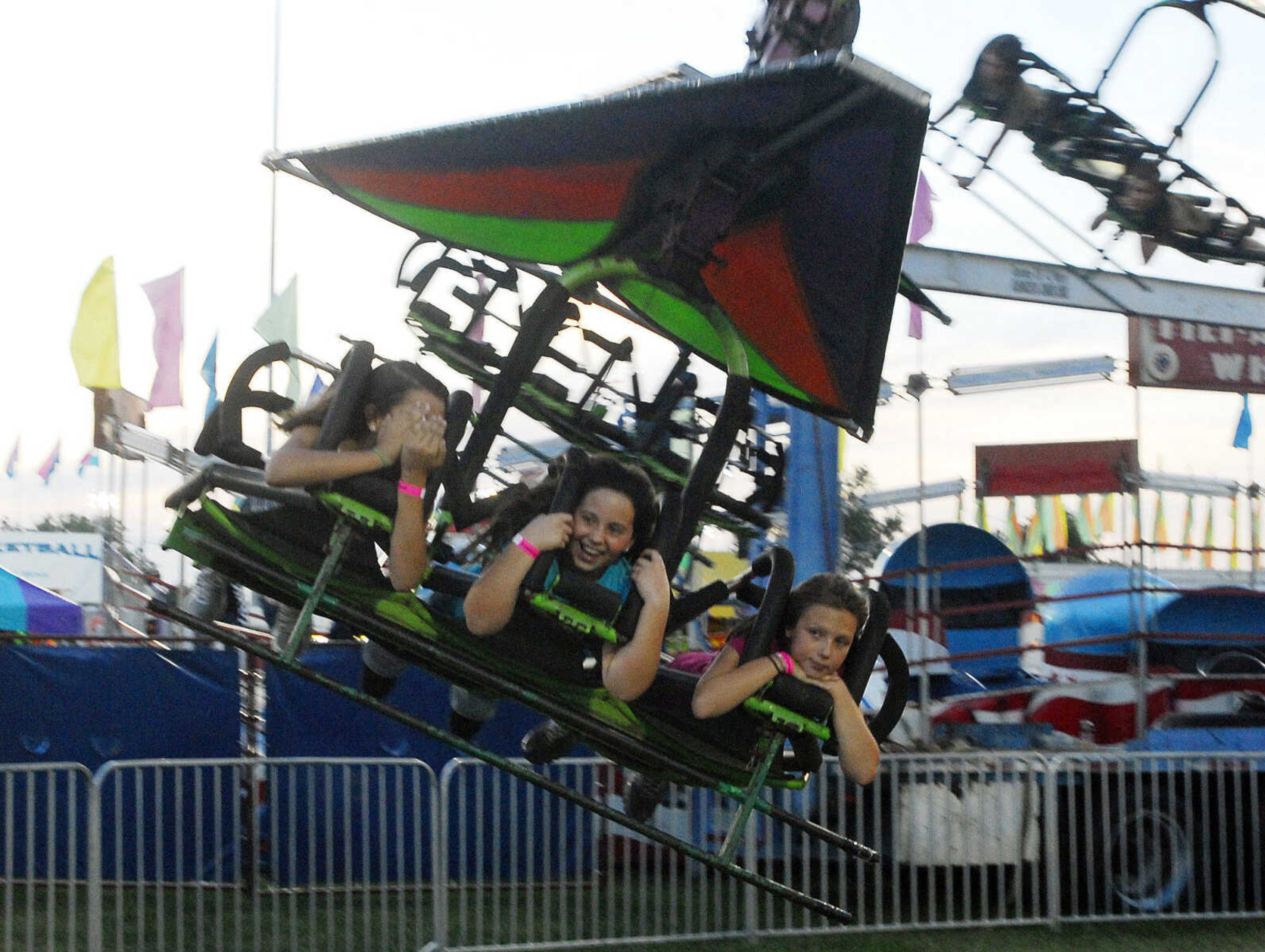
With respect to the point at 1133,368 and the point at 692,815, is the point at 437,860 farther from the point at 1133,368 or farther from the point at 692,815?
the point at 1133,368

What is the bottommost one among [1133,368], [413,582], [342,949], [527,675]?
[342,949]

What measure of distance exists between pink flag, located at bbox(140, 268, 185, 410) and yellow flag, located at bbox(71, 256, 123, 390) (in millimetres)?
1740

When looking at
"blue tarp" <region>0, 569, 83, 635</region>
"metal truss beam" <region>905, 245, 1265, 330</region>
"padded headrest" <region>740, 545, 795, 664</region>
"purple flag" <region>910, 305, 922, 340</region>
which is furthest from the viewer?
"purple flag" <region>910, 305, 922, 340</region>

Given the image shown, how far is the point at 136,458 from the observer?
1527 cm

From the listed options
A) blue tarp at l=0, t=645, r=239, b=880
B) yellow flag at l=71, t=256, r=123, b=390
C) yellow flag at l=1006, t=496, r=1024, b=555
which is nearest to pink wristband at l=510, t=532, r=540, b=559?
blue tarp at l=0, t=645, r=239, b=880

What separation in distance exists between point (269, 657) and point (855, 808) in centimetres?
438

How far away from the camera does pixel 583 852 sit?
673cm

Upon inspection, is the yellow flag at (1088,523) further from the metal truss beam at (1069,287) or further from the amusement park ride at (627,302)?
the amusement park ride at (627,302)

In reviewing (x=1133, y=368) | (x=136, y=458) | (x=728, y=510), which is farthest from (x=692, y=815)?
(x=136, y=458)

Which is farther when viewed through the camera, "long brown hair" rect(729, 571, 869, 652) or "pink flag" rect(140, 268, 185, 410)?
"pink flag" rect(140, 268, 185, 410)

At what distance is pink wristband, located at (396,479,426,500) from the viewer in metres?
3.02

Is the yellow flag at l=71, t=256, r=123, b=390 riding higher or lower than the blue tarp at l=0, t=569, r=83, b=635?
higher

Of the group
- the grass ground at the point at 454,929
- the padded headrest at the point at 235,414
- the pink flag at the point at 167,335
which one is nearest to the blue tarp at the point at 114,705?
the grass ground at the point at 454,929

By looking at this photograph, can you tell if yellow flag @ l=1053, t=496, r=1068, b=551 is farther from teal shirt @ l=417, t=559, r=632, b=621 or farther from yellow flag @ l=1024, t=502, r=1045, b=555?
teal shirt @ l=417, t=559, r=632, b=621
